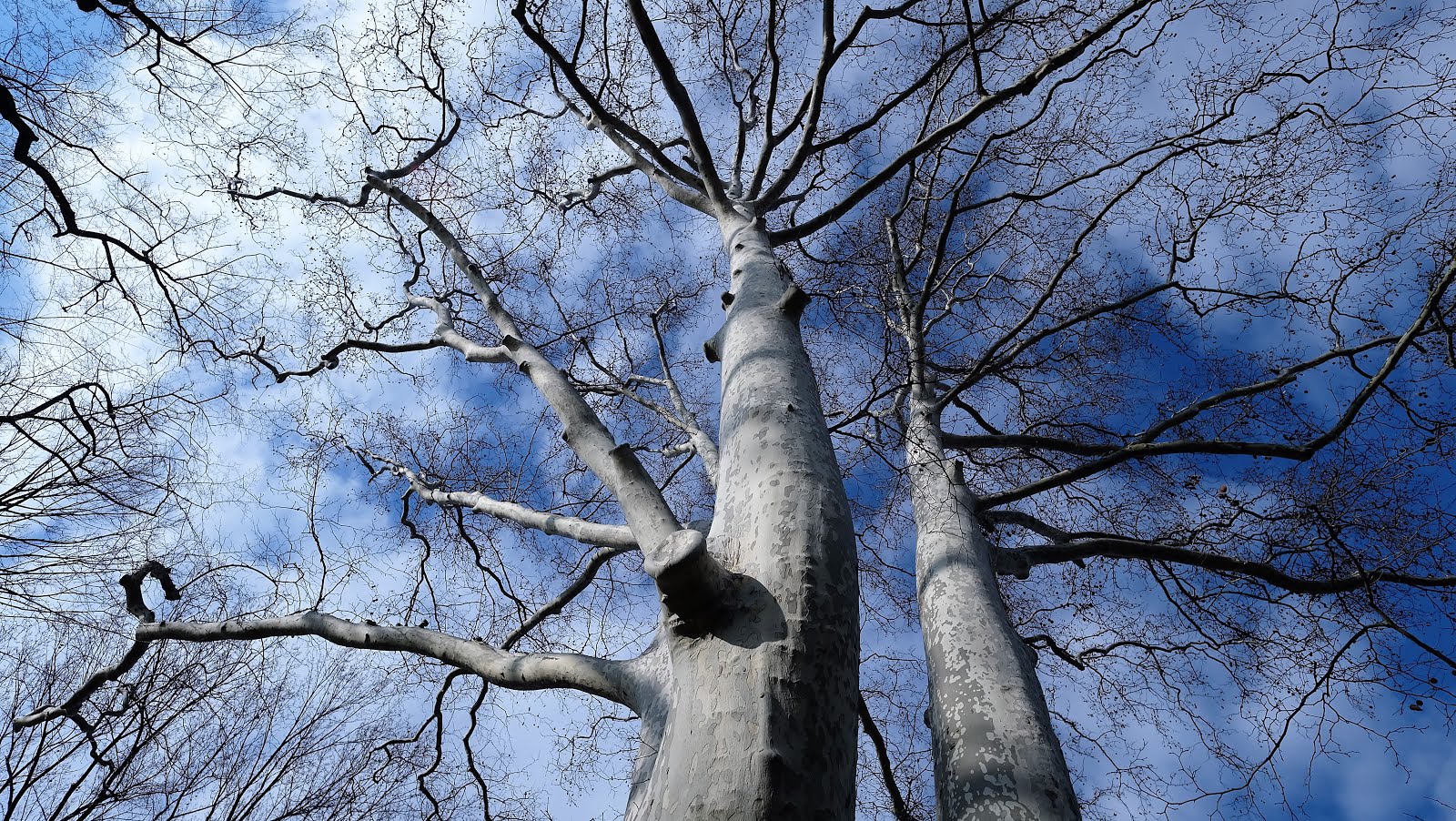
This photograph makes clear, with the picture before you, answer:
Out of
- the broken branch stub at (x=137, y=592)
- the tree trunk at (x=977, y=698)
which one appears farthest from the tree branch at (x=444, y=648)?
the tree trunk at (x=977, y=698)

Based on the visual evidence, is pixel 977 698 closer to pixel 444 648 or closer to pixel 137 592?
pixel 444 648

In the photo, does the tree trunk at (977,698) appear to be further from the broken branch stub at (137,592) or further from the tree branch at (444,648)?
the broken branch stub at (137,592)

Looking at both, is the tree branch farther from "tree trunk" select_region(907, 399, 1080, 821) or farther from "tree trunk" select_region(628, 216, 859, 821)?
"tree trunk" select_region(907, 399, 1080, 821)

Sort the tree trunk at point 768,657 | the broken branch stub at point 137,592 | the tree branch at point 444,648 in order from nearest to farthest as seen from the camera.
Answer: the tree trunk at point 768,657 < the tree branch at point 444,648 < the broken branch stub at point 137,592

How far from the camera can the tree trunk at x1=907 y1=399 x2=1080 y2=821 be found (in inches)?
81.4

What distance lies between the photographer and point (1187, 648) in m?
4.41

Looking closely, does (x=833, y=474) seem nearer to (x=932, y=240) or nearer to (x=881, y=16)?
(x=881, y=16)

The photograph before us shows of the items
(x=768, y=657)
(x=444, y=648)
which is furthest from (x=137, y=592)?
(x=768, y=657)

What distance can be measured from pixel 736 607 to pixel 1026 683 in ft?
5.14

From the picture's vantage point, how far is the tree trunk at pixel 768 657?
45.8 inches

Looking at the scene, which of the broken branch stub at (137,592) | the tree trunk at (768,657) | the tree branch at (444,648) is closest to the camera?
the tree trunk at (768,657)

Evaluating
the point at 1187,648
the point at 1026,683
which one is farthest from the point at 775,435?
the point at 1187,648

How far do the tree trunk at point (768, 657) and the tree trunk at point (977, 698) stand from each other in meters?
0.98

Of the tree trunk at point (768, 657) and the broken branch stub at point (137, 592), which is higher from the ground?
the broken branch stub at point (137, 592)
